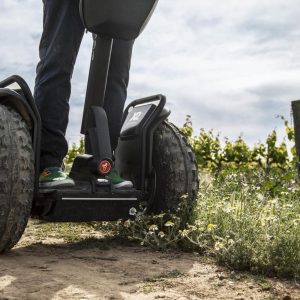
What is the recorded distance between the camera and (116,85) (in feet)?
11.9

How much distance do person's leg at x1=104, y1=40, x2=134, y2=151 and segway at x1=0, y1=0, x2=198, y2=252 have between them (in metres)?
0.13

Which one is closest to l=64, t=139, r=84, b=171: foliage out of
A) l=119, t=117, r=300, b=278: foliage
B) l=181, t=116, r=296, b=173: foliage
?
l=181, t=116, r=296, b=173: foliage

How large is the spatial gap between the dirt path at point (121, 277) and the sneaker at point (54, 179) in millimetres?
364

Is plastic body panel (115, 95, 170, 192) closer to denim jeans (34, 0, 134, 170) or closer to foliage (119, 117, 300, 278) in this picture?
foliage (119, 117, 300, 278)

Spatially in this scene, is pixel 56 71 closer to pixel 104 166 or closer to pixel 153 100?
pixel 104 166

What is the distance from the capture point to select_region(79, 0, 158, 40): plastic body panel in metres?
3.21

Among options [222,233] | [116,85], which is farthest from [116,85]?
[222,233]

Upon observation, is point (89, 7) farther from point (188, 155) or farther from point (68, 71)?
point (188, 155)

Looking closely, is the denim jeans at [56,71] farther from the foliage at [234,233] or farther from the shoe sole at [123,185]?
the foliage at [234,233]

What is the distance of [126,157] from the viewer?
12.4 ft

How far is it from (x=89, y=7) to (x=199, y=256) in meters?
1.43

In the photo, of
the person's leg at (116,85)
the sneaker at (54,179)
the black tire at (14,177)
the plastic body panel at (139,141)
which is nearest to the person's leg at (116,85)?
the person's leg at (116,85)

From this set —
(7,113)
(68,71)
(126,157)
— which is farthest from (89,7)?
(126,157)

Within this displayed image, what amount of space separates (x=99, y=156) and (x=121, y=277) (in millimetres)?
845
